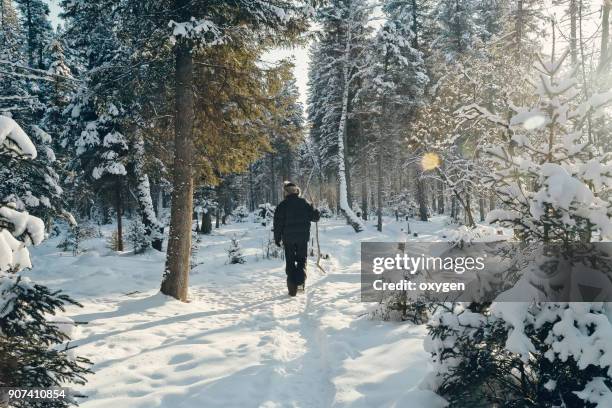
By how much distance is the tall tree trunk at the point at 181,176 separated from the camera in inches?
295

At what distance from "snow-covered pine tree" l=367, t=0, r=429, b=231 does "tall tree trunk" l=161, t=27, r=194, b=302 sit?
56.8ft

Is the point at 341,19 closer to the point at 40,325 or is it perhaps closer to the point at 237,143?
the point at 237,143

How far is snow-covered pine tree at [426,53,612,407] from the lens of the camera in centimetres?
246

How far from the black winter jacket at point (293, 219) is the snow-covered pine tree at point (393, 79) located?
51.0 feet

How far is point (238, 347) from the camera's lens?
5156mm

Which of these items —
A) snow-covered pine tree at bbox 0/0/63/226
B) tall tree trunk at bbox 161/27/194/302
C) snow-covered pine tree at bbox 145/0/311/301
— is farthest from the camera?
tall tree trunk at bbox 161/27/194/302

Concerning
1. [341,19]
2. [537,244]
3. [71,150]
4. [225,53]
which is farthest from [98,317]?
[341,19]

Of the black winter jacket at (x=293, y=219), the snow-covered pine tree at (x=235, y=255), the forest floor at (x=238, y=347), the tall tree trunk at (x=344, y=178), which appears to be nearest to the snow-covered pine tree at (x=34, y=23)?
the tall tree trunk at (x=344, y=178)

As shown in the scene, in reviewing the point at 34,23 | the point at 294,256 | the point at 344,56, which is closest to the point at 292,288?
the point at 294,256

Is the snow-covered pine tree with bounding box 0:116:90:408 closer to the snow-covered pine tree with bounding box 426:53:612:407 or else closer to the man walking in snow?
the snow-covered pine tree with bounding box 426:53:612:407

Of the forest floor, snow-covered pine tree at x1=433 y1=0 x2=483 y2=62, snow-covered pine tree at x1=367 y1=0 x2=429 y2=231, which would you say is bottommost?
the forest floor

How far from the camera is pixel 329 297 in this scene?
8.24m

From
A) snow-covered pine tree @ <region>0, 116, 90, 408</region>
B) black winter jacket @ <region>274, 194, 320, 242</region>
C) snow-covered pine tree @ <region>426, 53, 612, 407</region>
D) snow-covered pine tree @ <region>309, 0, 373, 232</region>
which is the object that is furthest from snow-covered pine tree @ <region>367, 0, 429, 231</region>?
snow-covered pine tree @ <region>0, 116, 90, 408</region>

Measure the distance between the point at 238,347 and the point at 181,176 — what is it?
3.65 metres
